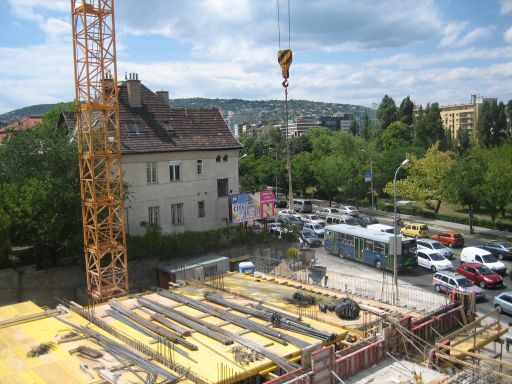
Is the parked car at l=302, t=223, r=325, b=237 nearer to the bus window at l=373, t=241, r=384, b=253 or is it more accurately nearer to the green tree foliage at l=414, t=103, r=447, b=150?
the bus window at l=373, t=241, r=384, b=253

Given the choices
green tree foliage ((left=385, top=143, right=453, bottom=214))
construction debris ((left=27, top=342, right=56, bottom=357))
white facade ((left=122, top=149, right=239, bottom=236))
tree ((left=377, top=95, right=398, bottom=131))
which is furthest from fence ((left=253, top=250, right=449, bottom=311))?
tree ((left=377, top=95, right=398, bottom=131))

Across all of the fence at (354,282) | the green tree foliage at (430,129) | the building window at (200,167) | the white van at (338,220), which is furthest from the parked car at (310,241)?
the green tree foliage at (430,129)

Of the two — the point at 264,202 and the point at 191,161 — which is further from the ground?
the point at 191,161

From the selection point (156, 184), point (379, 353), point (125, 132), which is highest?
point (125, 132)

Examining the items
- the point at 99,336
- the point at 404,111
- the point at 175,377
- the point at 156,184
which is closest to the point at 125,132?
the point at 156,184

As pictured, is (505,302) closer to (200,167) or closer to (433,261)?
(433,261)

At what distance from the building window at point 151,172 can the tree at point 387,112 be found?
233 feet

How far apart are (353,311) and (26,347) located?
32.7 feet

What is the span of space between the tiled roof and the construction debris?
61.8 ft

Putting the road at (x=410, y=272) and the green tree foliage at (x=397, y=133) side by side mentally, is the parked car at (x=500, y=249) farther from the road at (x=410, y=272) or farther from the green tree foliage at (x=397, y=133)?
the green tree foliage at (x=397, y=133)

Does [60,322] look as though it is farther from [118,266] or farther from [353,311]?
[118,266]

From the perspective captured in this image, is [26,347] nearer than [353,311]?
Yes

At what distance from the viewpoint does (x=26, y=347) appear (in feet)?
46.2

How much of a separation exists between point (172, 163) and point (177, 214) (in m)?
3.52
